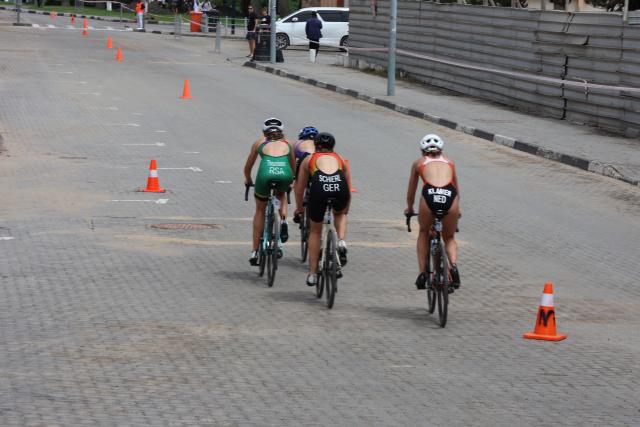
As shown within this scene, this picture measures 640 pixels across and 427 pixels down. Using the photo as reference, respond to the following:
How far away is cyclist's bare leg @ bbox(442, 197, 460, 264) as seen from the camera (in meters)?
11.4

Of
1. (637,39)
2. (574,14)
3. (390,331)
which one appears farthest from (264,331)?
(574,14)

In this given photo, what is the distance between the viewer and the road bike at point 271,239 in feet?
41.3

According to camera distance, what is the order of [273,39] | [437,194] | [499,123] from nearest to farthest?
[437,194]
[499,123]
[273,39]

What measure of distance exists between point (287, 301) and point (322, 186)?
1.09 metres

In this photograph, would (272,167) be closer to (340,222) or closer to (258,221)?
(258,221)

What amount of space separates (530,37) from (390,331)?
21.3 metres

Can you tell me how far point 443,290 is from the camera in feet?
35.8

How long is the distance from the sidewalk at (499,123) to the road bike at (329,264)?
30.6ft

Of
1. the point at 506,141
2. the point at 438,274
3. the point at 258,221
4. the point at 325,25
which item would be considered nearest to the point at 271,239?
the point at 258,221

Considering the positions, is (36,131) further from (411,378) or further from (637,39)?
(411,378)

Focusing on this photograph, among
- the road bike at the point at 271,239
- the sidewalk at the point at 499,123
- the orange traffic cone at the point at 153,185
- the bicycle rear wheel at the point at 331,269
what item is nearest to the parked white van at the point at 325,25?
the sidewalk at the point at 499,123

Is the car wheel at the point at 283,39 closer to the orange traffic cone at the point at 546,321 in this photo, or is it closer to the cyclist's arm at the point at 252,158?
the cyclist's arm at the point at 252,158

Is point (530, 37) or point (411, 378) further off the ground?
point (530, 37)

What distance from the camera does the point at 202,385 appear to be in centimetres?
879
